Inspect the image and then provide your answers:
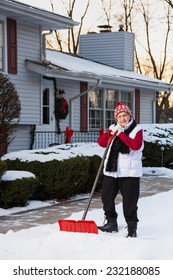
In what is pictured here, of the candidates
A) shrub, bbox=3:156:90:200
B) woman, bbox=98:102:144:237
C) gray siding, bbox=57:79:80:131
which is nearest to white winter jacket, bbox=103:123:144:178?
woman, bbox=98:102:144:237

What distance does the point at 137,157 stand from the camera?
7836 mm

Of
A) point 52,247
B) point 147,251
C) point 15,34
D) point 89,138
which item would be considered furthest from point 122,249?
point 89,138

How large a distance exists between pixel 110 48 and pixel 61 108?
34.7ft

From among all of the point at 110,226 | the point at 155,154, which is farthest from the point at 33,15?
the point at 110,226

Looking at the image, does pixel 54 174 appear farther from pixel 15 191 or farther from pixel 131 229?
pixel 131 229

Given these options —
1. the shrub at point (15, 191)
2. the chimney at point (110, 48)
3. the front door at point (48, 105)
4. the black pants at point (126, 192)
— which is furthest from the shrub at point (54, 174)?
the chimney at point (110, 48)

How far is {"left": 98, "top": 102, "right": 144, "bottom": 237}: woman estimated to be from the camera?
7770mm

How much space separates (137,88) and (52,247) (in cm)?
1963

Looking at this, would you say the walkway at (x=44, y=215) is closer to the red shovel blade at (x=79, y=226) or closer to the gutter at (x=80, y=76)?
the red shovel blade at (x=79, y=226)

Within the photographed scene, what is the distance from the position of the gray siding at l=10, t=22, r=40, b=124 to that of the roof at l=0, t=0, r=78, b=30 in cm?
32

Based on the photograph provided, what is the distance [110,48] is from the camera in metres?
29.5

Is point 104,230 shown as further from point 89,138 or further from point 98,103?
point 98,103

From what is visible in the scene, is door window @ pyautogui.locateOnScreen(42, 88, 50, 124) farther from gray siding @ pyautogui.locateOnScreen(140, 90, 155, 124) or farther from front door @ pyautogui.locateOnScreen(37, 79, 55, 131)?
gray siding @ pyautogui.locateOnScreen(140, 90, 155, 124)

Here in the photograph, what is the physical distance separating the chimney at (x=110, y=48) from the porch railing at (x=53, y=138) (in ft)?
27.4
